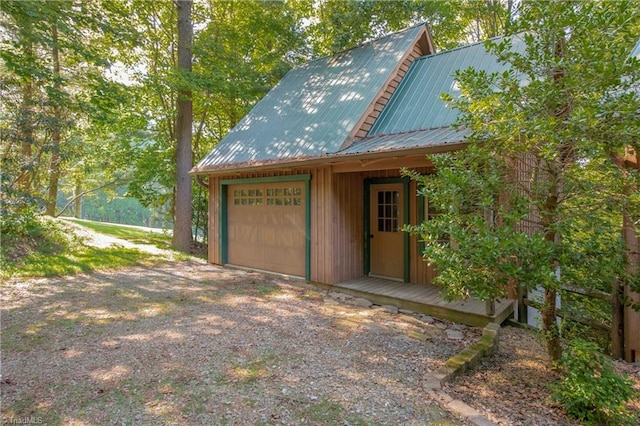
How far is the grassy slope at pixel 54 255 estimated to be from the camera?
7.58 metres

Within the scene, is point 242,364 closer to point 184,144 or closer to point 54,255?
point 54,255

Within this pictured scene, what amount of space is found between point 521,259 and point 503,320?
2.47 meters

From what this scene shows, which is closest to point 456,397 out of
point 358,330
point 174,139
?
point 358,330

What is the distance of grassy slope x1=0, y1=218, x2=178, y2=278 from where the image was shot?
758cm

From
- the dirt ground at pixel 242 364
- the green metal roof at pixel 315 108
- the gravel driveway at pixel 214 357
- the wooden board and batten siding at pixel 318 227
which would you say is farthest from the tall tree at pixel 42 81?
the wooden board and batten siding at pixel 318 227

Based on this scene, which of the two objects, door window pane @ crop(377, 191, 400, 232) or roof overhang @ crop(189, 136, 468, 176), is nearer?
roof overhang @ crop(189, 136, 468, 176)

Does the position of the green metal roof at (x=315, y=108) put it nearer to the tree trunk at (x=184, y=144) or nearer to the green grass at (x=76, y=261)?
the tree trunk at (x=184, y=144)

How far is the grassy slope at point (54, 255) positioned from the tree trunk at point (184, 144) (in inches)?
57.2

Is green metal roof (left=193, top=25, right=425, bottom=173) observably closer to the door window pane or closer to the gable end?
the gable end

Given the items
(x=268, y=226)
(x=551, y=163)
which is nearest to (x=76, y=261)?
(x=268, y=226)

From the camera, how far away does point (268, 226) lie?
26.0 ft

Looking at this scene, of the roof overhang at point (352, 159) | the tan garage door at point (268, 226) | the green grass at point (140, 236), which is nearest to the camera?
the roof overhang at point (352, 159)

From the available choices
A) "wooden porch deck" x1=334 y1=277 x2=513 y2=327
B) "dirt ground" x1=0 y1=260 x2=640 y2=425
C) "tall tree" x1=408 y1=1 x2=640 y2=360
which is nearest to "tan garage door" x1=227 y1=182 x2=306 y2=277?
"wooden porch deck" x1=334 y1=277 x2=513 y2=327

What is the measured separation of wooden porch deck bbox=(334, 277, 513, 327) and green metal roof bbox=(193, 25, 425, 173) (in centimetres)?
256
